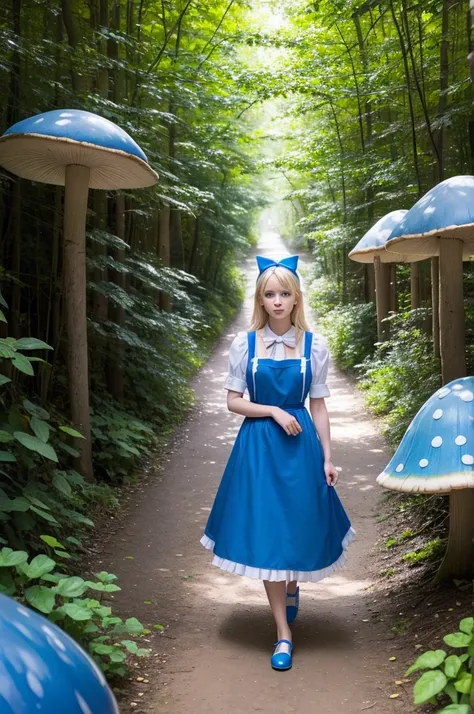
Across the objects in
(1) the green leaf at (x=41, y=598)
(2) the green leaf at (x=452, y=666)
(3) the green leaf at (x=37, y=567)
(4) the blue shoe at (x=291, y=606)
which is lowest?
(4) the blue shoe at (x=291, y=606)

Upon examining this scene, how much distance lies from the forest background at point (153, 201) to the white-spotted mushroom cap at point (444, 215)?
68.3 inches

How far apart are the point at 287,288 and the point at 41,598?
6.39 ft

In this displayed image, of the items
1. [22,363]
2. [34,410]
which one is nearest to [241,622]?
[34,410]

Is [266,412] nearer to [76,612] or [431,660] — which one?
[76,612]

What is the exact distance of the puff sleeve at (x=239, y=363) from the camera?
3.76m

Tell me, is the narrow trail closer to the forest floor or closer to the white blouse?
the forest floor

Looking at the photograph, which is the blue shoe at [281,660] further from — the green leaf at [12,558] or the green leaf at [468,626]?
the green leaf at [12,558]

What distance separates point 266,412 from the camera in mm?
3619

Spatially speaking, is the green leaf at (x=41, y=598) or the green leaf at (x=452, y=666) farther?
the green leaf at (x=41, y=598)

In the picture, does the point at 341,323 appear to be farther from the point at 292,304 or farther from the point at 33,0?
the point at 292,304

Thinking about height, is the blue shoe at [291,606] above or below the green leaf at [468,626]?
below

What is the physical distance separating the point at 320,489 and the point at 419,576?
1161 mm

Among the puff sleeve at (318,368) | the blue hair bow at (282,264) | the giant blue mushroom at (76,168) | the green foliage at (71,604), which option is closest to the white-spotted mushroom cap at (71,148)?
the giant blue mushroom at (76,168)

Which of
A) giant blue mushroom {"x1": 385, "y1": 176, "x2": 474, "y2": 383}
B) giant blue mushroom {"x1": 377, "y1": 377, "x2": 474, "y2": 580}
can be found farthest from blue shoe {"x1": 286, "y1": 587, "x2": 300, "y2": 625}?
giant blue mushroom {"x1": 385, "y1": 176, "x2": 474, "y2": 383}
